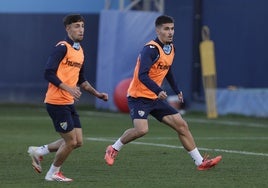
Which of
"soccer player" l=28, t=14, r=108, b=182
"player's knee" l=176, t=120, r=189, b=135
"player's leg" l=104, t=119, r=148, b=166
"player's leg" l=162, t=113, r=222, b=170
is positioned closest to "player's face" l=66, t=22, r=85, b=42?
"soccer player" l=28, t=14, r=108, b=182

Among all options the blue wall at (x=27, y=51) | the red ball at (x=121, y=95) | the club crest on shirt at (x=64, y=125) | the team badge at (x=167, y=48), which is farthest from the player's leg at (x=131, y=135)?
the blue wall at (x=27, y=51)

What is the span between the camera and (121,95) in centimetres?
2900

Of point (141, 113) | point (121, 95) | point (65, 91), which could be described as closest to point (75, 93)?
point (65, 91)

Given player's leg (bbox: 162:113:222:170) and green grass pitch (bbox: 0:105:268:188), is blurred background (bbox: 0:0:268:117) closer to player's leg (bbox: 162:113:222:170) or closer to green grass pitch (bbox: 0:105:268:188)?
green grass pitch (bbox: 0:105:268:188)

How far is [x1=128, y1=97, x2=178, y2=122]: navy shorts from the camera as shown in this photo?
13.6 metres

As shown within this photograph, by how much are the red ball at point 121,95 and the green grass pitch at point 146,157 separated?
3.18m

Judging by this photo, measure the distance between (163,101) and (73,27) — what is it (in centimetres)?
219

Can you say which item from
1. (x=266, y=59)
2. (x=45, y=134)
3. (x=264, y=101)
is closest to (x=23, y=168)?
(x=45, y=134)

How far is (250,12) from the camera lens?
29797 millimetres

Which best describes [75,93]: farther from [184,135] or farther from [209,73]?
[209,73]

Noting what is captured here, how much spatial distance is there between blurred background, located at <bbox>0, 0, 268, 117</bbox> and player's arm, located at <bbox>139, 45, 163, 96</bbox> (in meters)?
14.9

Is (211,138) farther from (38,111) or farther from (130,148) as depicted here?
(38,111)

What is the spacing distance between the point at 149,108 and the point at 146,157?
5.93 ft

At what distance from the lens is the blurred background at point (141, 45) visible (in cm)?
2986
